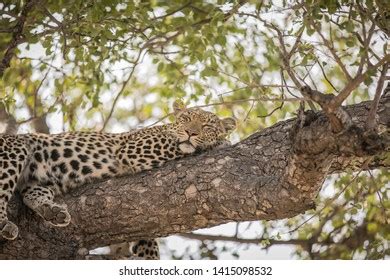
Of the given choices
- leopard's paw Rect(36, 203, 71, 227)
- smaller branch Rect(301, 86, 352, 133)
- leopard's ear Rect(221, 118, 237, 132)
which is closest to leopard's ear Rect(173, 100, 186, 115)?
leopard's ear Rect(221, 118, 237, 132)

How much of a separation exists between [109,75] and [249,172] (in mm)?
3514

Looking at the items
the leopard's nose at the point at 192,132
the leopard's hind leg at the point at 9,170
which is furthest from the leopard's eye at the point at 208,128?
the leopard's hind leg at the point at 9,170

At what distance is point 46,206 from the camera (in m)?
6.24

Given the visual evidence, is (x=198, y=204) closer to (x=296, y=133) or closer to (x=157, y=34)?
(x=296, y=133)

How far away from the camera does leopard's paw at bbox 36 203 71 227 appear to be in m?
6.18

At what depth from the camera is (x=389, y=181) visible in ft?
26.0

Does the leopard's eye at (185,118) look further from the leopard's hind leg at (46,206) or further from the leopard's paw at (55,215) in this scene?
the leopard's paw at (55,215)

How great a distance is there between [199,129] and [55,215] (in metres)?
2.04

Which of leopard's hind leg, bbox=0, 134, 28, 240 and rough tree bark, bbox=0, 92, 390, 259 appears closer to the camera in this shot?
rough tree bark, bbox=0, 92, 390, 259

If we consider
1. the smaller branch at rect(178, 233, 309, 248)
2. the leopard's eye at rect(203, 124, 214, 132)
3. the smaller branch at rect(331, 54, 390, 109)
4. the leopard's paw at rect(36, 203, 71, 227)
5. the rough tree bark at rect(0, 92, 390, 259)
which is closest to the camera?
the smaller branch at rect(331, 54, 390, 109)

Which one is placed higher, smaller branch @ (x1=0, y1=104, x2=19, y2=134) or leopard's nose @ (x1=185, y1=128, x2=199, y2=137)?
smaller branch @ (x1=0, y1=104, x2=19, y2=134)

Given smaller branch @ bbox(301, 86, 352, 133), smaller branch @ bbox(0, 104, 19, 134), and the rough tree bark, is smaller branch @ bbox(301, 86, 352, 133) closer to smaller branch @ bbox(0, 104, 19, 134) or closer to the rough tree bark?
the rough tree bark

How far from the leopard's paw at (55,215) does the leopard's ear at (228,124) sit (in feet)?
7.65
